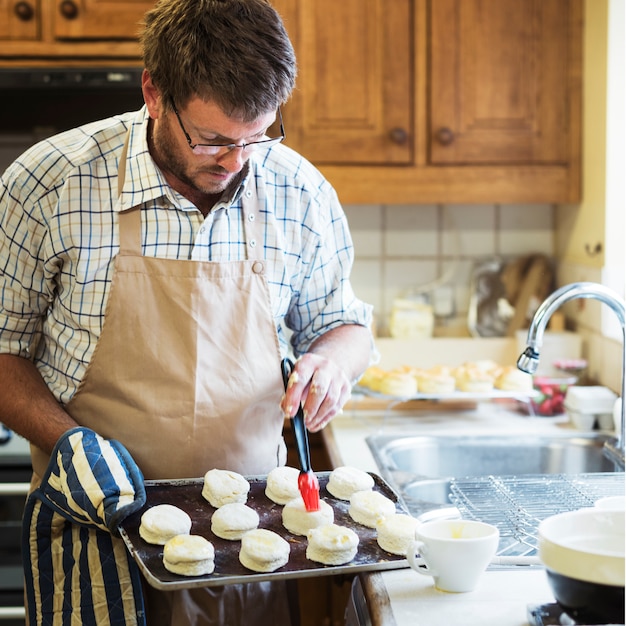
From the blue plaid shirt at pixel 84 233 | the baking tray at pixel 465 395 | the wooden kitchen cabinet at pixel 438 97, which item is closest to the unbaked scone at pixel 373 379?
the baking tray at pixel 465 395

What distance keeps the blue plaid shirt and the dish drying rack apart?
45 centimetres

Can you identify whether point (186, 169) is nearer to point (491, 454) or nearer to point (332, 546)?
point (332, 546)

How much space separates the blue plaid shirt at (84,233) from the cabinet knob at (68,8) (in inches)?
42.5

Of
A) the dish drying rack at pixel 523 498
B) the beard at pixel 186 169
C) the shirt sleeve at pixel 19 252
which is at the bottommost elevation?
the dish drying rack at pixel 523 498

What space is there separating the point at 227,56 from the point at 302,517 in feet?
2.09

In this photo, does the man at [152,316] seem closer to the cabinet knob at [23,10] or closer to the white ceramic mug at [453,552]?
the white ceramic mug at [453,552]

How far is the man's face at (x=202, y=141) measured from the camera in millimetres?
1282

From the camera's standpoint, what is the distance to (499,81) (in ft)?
8.23

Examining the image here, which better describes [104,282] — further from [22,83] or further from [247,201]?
[22,83]

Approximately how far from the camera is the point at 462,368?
2.29 metres

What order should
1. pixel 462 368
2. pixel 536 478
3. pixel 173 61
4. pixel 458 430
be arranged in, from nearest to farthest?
pixel 173 61 < pixel 536 478 < pixel 458 430 < pixel 462 368

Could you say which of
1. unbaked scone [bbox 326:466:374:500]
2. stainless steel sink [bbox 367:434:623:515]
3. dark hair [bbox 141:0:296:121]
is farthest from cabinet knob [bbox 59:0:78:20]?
unbaked scone [bbox 326:466:374:500]

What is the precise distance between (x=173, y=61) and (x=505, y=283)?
5.76 feet

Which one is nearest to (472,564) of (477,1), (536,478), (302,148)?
(536,478)
